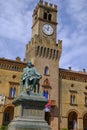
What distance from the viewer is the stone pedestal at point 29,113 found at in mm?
15999

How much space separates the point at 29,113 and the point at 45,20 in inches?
1325

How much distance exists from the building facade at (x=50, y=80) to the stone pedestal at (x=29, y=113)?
24037mm

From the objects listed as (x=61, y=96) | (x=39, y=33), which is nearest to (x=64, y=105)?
(x=61, y=96)

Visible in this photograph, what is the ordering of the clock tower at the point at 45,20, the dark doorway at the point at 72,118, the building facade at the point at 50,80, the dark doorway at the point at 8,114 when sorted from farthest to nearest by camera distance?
the clock tower at the point at 45,20, the dark doorway at the point at 72,118, the building facade at the point at 50,80, the dark doorway at the point at 8,114

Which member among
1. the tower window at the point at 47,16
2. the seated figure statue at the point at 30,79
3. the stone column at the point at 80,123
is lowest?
the stone column at the point at 80,123

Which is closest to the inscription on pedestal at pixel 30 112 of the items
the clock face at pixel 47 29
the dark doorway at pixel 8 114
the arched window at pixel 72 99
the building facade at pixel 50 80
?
the building facade at pixel 50 80

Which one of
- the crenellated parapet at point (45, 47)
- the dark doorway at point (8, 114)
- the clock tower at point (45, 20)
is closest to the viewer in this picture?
the dark doorway at point (8, 114)

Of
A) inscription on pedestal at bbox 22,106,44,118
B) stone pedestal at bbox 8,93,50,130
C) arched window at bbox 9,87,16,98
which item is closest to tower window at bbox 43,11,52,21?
arched window at bbox 9,87,16,98

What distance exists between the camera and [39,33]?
46344 mm

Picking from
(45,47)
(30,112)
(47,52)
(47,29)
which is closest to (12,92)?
(47,52)

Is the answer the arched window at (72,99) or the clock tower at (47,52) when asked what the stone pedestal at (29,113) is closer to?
the clock tower at (47,52)

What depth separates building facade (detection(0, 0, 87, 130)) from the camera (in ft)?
137

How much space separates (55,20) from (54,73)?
1120cm

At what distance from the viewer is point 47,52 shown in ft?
150
